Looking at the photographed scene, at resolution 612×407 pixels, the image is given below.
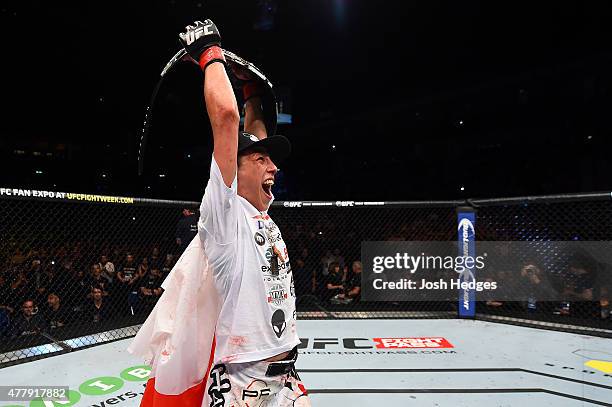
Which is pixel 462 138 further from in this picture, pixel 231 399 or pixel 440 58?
pixel 231 399

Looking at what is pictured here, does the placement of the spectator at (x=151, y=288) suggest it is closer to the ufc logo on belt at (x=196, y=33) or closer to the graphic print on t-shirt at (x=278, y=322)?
the graphic print on t-shirt at (x=278, y=322)

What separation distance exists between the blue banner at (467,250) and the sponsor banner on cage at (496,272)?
15 mm

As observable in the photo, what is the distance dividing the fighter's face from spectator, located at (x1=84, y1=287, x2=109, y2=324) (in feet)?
13.7

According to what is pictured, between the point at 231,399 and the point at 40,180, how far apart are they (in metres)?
11.5

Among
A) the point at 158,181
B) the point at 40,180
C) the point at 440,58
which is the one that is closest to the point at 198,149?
the point at 158,181

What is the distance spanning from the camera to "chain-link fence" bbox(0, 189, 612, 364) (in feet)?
Result: 12.9

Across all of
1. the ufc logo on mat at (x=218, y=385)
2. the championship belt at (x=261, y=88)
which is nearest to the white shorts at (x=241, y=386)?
the ufc logo on mat at (x=218, y=385)

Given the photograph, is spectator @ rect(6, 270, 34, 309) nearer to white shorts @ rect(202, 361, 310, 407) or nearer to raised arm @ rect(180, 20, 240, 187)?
white shorts @ rect(202, 361, 310, 407)

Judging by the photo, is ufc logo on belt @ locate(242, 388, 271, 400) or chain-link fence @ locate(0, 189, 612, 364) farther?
chain-link fence @ locate(0, 189, 612, 364)

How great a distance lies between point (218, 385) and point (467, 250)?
12.7 ft

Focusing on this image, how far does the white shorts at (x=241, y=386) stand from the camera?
1.19m

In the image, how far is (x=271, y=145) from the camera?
1365 mm

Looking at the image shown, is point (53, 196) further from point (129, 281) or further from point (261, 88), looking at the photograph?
point (129, 281)

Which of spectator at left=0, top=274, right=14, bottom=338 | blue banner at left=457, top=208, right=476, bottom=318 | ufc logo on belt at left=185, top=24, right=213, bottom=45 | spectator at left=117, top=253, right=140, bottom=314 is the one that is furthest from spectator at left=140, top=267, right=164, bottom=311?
ufc logo on belt at left=185, top=24, right=213, bottom=45
